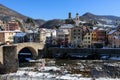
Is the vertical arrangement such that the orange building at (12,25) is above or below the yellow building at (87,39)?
above

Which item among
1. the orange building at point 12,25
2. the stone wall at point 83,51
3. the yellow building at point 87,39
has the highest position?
the orange building at point 12,25

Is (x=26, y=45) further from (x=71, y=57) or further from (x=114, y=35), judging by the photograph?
(x=114, y=35)

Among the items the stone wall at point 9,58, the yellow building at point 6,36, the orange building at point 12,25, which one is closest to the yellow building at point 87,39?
the yellow building at point 6,36

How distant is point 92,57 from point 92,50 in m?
3.32

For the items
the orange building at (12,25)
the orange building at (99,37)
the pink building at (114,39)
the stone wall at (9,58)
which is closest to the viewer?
the stone wall at (9,58)

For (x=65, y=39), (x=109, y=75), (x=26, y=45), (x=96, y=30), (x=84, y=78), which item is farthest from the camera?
(x=65, y=39)

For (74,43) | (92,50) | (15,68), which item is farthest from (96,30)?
(15,68)

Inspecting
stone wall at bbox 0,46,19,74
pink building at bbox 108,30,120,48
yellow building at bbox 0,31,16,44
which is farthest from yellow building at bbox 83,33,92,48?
stone wall at bbox 0,46,19,74

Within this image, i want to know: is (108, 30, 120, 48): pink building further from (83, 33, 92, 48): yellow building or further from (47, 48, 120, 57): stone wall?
(47, 48, 120, 57): stone wall

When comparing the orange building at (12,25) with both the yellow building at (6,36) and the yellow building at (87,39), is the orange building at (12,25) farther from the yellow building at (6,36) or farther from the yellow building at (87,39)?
the yellow building at (87,39)

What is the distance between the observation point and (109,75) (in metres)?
28.0

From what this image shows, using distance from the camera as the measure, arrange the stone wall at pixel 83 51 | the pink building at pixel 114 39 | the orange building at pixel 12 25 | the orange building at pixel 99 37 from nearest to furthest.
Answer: the stone wall at pixel 83 51
the pink building at pixel 114 39
the orange building at pixel 99 37
the orange building at pixel 12 25

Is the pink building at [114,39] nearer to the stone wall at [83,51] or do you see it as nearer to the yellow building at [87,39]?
the yellow building at [87,39]

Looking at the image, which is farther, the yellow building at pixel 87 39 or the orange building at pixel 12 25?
the orange building at pixel 12 25
